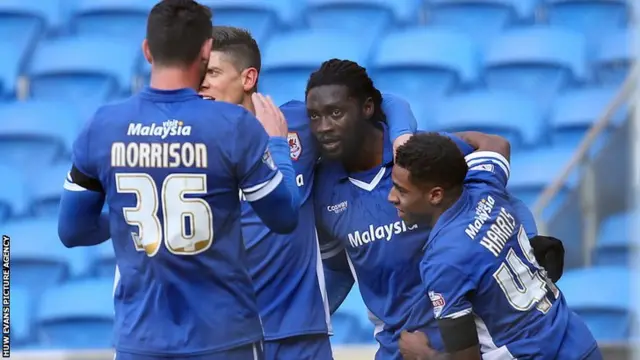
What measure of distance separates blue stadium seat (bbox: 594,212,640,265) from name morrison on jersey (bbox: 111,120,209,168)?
3.49 meters

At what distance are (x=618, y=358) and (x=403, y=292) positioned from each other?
232 centimetres

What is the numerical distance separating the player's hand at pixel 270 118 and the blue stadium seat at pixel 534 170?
3113 mm

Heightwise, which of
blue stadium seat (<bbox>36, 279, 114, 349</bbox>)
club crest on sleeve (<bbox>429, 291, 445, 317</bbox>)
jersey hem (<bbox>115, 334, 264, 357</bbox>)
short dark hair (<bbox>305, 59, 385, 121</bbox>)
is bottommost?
jersey hem (<bbox>115, 334, 264, 357</bbox>)

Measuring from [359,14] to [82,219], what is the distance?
4011 millimetres

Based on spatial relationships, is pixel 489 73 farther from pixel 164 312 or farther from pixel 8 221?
pixel 164 312

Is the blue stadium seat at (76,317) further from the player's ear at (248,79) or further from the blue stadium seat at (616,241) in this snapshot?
the player's ear at (248,79)

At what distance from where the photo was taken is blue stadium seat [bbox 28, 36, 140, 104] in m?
6.10

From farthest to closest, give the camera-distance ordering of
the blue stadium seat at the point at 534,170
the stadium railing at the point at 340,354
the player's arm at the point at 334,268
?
the blue stadium seat at the point at 534,170 → the stadium railing at the point at 340,354 → the player's arm at the point at 334,268

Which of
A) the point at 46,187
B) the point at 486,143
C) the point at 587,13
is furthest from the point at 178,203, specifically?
the point at 587,13

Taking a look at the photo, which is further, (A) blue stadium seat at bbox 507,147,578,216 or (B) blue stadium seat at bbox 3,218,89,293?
(A) blue stadium seat at bbox 507,147,578,216

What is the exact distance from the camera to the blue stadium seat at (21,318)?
5.45 metres

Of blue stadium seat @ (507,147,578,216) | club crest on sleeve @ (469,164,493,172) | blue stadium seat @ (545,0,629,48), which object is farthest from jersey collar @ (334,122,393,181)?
blue stadium seat @ (545,0,629,48)

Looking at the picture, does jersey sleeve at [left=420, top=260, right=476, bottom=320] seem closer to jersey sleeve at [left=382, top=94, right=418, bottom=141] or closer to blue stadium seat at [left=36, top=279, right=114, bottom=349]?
jersey sleeve at [left=382, top=94, right=418, bottom=141]

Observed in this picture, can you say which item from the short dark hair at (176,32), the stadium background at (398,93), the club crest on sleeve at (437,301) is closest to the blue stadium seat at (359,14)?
the stadium background at (398,93)
